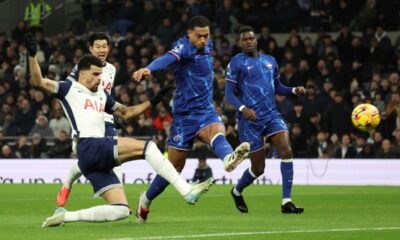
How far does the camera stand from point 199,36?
13367 mm

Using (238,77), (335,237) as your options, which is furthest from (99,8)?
(335,237)

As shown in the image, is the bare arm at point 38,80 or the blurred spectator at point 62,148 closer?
the bare arm at point 38,80

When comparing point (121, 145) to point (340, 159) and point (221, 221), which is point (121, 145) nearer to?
point (221, 221)

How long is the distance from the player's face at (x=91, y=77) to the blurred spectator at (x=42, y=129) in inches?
653

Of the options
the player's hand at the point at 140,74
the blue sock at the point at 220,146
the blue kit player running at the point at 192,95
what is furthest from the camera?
the blue kit player running at the point at 192,95

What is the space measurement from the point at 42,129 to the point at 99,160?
17.2 m

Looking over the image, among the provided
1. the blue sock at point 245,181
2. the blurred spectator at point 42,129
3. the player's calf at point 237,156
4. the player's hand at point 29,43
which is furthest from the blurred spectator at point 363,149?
the player's hand at point 29,43

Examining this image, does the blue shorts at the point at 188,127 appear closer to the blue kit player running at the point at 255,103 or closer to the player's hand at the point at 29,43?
the blue kit player running at the point at 255,103

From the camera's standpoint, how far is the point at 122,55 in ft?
101

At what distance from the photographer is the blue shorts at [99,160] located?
11195 mm

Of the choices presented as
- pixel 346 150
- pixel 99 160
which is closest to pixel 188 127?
pixel 99 160

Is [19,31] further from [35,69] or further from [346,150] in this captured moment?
[35,69]

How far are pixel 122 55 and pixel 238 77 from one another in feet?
51.9

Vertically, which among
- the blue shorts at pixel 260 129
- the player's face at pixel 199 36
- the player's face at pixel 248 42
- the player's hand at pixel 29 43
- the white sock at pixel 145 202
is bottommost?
the white sock at pixel 145 202
